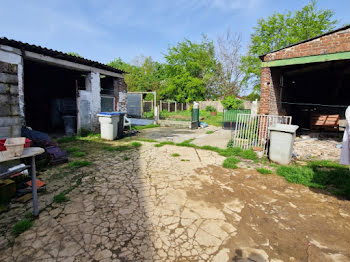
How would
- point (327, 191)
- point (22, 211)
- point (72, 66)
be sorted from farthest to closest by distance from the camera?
point (72, 66) → point (327, 191) → point (22, 211)

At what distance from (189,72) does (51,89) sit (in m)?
20.5

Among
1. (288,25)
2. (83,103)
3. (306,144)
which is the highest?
(288,25)

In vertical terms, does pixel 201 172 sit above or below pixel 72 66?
below

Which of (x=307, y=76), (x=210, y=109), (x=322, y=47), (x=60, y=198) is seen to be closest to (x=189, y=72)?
Answer: (x=210, y=109)

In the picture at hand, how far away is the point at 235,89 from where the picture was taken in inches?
1072

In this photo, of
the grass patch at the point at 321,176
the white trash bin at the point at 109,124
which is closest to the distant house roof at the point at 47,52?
the white trash bin at the point at 109,124

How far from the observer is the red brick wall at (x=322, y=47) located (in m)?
5.18

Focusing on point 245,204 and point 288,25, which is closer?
point 245,204

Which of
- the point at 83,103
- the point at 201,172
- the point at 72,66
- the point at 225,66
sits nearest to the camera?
the point at 201,172

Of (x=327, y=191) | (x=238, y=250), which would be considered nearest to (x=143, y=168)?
(x=238, y=250)

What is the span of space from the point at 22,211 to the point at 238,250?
2.96 m

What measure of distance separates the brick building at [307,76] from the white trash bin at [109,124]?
19.3ft

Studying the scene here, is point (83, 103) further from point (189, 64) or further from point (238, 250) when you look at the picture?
point (189, 64)

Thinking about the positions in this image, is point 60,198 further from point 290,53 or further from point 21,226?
point 290,53
